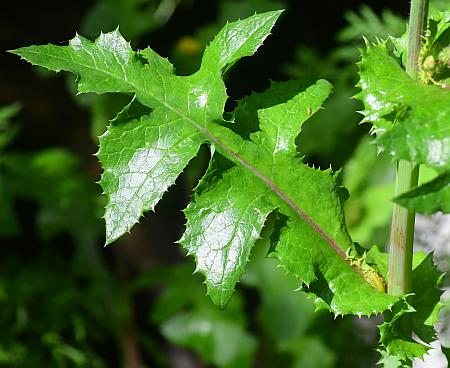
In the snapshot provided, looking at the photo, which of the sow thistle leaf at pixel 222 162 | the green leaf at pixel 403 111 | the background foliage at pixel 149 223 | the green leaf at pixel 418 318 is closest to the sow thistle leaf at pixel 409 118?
the green leaf at pixel 403 111

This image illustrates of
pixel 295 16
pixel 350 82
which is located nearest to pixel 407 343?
pixel 350 82

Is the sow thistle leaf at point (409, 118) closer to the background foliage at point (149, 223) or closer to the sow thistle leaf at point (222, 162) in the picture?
the sow thistle leaf at point (222, 162)

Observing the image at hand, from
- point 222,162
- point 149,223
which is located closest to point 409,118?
point 222,162

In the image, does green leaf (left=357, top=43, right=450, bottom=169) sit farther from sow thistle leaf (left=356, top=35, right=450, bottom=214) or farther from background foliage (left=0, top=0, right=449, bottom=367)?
background foliage (left=0, top=0, right=449, bottom=367)

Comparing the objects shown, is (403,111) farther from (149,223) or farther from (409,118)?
(149,223)

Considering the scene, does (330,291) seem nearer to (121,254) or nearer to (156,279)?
(156,279)

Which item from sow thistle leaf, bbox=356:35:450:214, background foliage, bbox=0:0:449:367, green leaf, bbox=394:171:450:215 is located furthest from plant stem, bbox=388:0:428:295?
background foliage, bbox=0:0:449:367
